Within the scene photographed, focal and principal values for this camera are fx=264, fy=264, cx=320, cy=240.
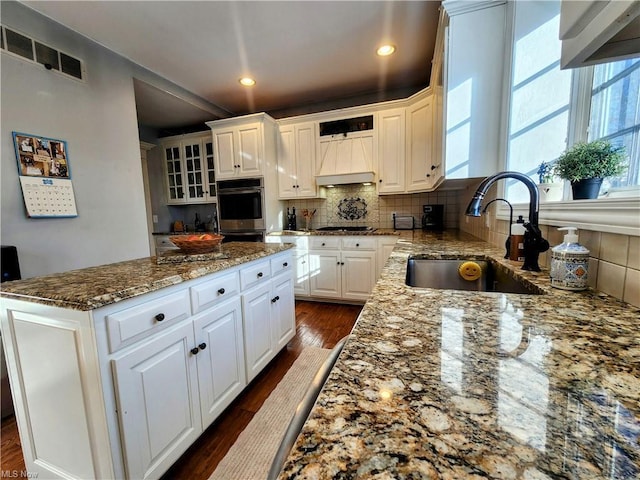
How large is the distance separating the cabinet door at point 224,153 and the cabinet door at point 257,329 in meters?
2.18

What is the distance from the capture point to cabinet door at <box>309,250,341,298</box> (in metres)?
3.17

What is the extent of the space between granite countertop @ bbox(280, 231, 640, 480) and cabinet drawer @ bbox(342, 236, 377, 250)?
7.84ft

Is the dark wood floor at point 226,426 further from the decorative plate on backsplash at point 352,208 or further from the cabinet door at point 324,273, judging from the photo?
the decorative plate on backsplash at point 352,208

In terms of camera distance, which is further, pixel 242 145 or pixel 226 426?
pixel 242 145

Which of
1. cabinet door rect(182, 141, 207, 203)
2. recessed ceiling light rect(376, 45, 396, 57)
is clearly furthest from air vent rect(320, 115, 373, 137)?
cabinet door rect(182, 141, 207, 203)

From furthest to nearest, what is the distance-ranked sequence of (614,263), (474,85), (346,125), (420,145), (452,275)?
(346,125)
(420,145)
(474,85)
(452,275)
(614,263)

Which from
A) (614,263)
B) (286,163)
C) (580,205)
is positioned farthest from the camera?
(286,163)

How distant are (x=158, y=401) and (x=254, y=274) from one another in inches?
31.1

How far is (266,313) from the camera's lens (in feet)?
6.03

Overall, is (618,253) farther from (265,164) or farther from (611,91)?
(265,164)

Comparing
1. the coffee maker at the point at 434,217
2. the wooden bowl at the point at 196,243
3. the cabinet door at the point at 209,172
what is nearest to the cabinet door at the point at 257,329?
the wooden bowl at the point at 196,243

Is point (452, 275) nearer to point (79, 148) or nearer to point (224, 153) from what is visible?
point (79, 148)

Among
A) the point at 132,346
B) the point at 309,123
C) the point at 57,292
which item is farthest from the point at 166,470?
the point at 309,123

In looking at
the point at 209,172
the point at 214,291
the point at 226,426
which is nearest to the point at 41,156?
the point at 214,291
